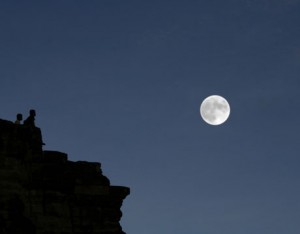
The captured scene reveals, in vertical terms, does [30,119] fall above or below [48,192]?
above

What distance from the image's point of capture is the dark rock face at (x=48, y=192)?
74.1 ft

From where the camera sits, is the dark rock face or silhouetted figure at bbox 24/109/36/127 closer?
the dark rock face

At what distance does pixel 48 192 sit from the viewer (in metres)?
23.8

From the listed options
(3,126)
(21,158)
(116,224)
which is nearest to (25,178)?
(21,158)

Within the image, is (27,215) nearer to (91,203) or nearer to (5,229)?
(5,229)

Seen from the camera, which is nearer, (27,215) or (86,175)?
(27,215)

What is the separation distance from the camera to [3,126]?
23.5 meters

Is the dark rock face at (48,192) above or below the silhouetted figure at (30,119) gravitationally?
below

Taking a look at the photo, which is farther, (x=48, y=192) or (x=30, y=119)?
(x=30, y=119)

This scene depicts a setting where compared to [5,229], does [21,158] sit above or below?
above

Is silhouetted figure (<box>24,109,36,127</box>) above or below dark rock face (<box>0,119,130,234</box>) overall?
above

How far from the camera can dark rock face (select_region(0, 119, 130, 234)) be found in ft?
74.1

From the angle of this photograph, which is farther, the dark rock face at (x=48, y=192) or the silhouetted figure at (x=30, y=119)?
the silhouetted figure at (x=30, y=119)

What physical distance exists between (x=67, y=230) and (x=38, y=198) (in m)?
1.71
